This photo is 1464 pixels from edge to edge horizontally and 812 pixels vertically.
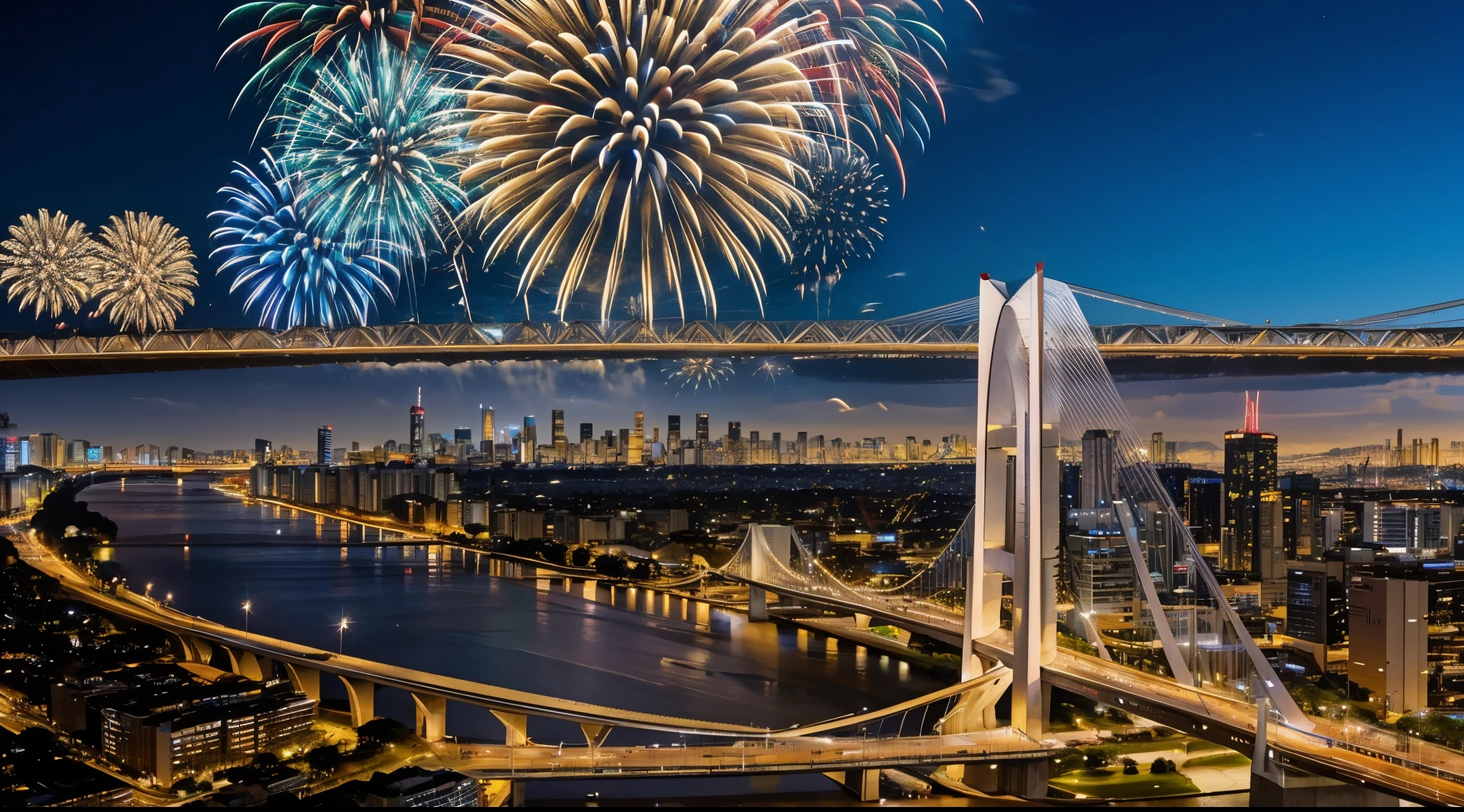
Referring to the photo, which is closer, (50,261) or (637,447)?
(50,261)

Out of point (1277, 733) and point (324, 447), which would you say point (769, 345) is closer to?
point (1277, 733)

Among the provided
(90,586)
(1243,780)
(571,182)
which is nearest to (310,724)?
(571,182)

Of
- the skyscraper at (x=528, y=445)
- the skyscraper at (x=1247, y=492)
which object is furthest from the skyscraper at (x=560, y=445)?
the skyscraper at (x=1247, y=492)

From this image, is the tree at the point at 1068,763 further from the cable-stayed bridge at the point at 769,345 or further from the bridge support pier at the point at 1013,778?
the cable-stayed bridge at the point at 769,345

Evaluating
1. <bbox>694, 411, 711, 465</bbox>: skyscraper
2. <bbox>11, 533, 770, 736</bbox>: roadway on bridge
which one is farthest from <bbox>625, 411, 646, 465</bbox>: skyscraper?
<bbox>11, 533, 770, 736</bbox>: roadway on bridge

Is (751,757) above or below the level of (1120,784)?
above

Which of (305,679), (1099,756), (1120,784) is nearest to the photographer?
(1120,784)

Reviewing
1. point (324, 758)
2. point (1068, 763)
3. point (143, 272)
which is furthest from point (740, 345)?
point (143, 272)
